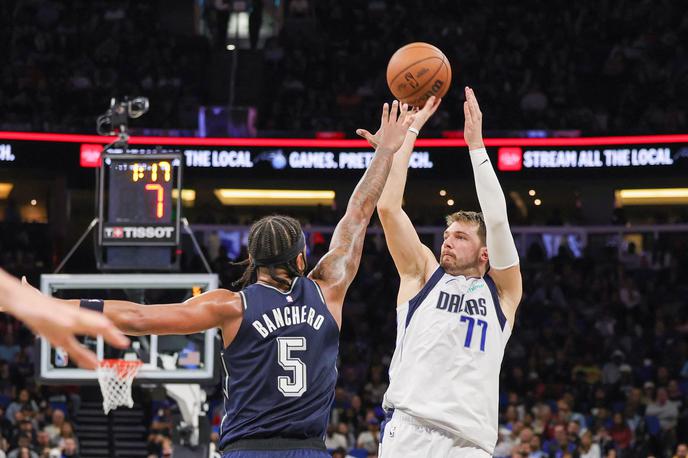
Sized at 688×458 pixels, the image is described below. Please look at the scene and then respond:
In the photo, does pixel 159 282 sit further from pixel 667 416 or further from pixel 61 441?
pixel 667 416

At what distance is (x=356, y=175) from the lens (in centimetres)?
2161

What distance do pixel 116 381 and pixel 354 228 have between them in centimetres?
674

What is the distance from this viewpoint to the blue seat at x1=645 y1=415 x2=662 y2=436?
1638 cm

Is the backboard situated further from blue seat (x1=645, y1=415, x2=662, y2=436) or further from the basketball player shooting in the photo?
the basketball player shooting

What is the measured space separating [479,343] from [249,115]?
1712cm

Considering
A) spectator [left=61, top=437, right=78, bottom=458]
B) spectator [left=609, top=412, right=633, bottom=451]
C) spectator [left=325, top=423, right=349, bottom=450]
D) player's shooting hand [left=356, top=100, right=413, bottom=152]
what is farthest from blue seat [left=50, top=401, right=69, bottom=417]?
player's shooting hand [left=356, top=100, right=413, bottom=152]

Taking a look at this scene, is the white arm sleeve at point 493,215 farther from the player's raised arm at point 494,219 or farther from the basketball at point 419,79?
the basketball at point 419,79

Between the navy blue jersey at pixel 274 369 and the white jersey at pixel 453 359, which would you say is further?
the white jersey at pixel 453 359

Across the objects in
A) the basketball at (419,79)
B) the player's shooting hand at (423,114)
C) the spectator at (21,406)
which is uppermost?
the basketball at (419,79)

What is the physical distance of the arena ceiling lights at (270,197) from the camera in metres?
25.2

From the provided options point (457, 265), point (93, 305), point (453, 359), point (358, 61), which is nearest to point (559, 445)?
point (457, 265)

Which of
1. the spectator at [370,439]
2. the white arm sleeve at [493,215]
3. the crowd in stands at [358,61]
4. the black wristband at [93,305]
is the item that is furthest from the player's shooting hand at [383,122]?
the crowd in stands at [358,61]

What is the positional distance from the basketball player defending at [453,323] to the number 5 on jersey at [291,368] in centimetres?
119

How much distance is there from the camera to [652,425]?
54.3 feet
